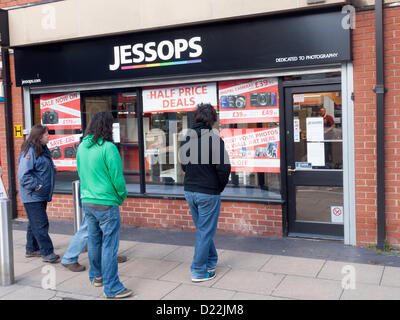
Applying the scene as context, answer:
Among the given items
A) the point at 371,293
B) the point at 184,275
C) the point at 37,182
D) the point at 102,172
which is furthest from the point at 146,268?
the point at 371,293

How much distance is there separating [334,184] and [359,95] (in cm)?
123

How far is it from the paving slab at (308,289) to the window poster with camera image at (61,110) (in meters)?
4.89

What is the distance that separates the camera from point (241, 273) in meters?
5.23

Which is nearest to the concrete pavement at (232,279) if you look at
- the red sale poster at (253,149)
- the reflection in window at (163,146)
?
the red sale poster at (253,149)

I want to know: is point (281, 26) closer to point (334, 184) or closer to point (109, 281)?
point (334, 184)

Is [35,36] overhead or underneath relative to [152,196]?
overhead

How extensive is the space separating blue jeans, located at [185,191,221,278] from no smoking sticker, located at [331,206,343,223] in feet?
7.15

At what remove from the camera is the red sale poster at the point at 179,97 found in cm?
706

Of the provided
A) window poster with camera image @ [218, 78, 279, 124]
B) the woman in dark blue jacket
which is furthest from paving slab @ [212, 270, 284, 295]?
→ window poster with camera image @ [218, 78, 279, 124]

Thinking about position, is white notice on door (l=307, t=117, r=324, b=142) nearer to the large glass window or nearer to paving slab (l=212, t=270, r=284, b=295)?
the large glass window

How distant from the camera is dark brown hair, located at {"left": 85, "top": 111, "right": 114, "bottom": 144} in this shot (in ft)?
15.1

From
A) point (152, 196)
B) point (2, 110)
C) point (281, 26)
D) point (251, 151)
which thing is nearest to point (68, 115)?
point (2, 110)

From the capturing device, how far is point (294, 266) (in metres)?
5.41

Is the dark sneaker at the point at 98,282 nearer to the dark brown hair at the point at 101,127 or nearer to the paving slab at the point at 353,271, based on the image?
the dark brown hair at the point at 101,127
